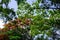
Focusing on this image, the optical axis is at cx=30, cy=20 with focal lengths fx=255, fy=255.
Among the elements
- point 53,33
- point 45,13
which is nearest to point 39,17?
point 45,13

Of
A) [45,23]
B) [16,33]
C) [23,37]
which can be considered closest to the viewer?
[45,23]

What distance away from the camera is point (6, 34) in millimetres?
19312

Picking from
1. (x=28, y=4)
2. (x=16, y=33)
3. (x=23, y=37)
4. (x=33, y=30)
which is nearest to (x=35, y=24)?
(x=33, y=30)

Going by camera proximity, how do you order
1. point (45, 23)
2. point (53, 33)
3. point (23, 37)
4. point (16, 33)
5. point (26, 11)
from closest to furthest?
point (45, 23) → point (53, 33) → point (26, 11) → point (16, 33) → point (23, 37)

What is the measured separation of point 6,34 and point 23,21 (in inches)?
65.4

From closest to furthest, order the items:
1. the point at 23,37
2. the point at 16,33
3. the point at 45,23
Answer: the point at 45,23
the point at 16,33
the point at 23,37

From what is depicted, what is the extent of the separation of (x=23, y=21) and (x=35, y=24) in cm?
493

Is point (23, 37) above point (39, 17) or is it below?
below

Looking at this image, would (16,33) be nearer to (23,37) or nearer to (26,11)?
(23,37)

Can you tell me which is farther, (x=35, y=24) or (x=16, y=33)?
(x=16, y=33)

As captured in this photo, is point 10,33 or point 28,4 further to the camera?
point 10,33

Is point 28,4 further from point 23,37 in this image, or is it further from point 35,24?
point 23,37

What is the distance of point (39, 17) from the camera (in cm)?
1387

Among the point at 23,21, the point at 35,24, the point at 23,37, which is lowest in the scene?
the point at 23,37
